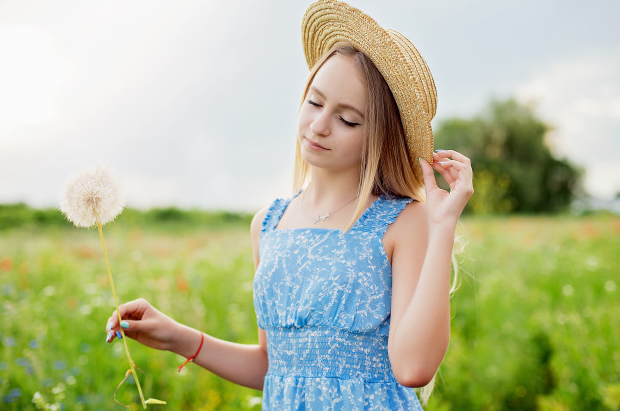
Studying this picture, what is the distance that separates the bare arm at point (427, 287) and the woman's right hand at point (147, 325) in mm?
645

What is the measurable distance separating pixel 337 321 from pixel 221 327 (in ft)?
7.23

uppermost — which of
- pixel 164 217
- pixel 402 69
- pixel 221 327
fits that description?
pixel 402 69

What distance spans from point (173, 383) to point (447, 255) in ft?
6.39

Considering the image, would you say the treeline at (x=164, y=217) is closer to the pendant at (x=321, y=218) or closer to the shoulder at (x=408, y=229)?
the pendant at (x=321, y=218)

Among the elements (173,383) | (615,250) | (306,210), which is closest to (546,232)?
(615,250)

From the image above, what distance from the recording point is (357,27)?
156 cm

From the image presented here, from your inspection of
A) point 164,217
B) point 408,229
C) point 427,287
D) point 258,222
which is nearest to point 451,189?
point 408,229

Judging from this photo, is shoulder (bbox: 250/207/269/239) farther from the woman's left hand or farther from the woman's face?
the woman's left hand

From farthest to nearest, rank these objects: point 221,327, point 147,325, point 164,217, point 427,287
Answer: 1. point 164,217
2. point 221,327
3. point 147,325
4. point 427,287

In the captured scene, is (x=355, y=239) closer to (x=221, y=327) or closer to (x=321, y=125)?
(x=321, y=125)

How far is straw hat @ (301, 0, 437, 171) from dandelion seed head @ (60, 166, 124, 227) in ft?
2.48

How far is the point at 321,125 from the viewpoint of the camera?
1.45 metres

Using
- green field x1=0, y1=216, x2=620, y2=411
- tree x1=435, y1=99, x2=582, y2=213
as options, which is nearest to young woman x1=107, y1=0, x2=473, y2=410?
green field x1=0, y1=216, x2=620, y2=411

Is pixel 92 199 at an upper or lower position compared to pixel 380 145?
lower
